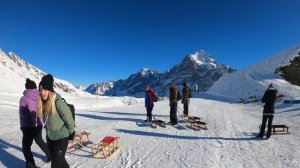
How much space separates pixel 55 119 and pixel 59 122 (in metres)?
0.11

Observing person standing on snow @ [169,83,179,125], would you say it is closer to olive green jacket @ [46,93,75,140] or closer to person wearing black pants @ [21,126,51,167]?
person wearing black pants @ [21,126,51,167]

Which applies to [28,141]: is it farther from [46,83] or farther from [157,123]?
[157,123]

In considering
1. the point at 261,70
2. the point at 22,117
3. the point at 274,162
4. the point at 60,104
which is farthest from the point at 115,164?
the point at 261,70

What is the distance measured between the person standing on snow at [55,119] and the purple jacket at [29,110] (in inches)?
89.3

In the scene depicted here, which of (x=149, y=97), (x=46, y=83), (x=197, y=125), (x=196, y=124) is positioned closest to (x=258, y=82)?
(x=196, y=124)

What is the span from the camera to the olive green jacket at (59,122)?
6.20 m

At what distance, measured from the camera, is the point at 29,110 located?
8.38 metres

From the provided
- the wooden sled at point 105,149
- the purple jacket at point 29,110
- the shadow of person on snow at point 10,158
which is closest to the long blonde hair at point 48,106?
the purple jacket at point 29,110

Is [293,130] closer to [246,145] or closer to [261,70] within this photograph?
[246,145]

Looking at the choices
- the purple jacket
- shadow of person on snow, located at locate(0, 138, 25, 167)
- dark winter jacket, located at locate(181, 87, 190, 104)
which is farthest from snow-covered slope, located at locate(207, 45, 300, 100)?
the purple jacket

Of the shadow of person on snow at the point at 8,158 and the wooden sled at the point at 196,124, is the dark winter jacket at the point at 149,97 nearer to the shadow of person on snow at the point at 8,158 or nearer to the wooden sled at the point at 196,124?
the wooden sled at the point at 196,124

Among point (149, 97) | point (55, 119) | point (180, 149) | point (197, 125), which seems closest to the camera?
point (55, 119)

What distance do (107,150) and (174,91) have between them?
7051 millimetres

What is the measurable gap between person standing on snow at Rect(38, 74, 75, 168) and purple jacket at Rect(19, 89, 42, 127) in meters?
2.27
